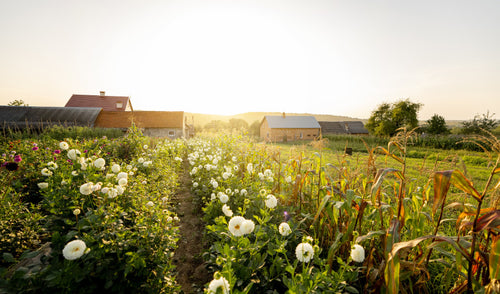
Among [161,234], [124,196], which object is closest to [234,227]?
[161,234]

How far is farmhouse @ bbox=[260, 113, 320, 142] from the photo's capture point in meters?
38.4

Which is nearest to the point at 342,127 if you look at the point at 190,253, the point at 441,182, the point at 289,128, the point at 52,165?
the point at 289,128

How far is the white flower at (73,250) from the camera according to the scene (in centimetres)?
134

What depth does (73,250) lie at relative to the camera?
4.51ft

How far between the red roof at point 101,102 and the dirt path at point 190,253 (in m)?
29.8

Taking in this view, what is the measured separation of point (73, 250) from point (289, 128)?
127 ft

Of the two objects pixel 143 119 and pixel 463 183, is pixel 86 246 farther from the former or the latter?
pixel 143 119

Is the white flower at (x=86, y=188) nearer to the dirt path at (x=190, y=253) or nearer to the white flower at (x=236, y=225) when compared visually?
the dirt path at (x=190, y=253)

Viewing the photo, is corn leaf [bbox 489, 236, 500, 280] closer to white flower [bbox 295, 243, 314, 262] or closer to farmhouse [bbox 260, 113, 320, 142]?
white flower [bbox 295, 243, 314, 262]

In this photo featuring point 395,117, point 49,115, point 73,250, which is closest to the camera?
point 73,250

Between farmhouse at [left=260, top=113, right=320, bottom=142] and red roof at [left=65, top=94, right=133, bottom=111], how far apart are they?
24149mm

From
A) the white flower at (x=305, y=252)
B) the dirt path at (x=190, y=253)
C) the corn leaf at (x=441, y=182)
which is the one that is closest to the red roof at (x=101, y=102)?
the dirt path at (x=190, y=253)

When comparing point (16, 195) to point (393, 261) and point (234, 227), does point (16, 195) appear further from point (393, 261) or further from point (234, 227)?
point (393, 261)

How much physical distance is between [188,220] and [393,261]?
3506 mm
